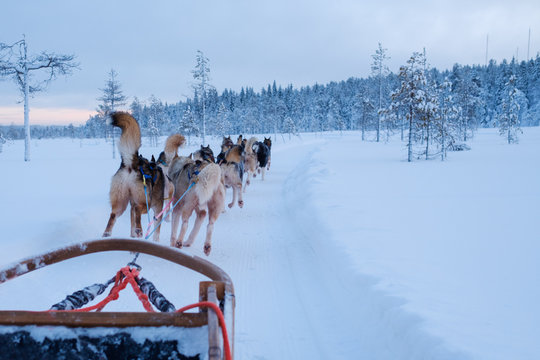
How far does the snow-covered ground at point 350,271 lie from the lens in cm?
244

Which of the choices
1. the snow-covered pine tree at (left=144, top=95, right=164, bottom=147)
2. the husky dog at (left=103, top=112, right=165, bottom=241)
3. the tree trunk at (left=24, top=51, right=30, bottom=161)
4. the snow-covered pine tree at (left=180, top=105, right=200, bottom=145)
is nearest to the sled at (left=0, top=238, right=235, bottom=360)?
the husky dog at (left=103, top=112, right=165, bottom=241)

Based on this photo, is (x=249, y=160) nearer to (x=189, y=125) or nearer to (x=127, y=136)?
(x=127, y=136)

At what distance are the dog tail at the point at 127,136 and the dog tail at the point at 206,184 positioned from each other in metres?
0.98

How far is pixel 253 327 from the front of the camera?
9.88 feet

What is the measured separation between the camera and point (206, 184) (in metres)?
4.70

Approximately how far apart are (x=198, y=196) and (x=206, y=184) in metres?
0.21

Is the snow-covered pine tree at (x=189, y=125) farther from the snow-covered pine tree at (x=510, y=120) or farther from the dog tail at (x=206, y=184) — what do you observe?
the dog tail at (x=206, y=184)

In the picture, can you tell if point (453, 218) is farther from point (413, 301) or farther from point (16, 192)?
point (16, 192)

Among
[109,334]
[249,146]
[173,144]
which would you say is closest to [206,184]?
[173,144]

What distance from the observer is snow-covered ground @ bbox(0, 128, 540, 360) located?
95.9 inches

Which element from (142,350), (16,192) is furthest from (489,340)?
(16,192)

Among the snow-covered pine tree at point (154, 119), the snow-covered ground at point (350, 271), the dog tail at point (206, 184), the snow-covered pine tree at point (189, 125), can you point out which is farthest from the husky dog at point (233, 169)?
the snow-covered pine tree at point (154, 119)

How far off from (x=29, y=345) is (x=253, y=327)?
2.00 meters

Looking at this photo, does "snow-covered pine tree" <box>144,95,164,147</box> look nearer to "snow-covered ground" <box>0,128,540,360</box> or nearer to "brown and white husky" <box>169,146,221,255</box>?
"snow-covered ground" <box>0,128,540,360</box>
